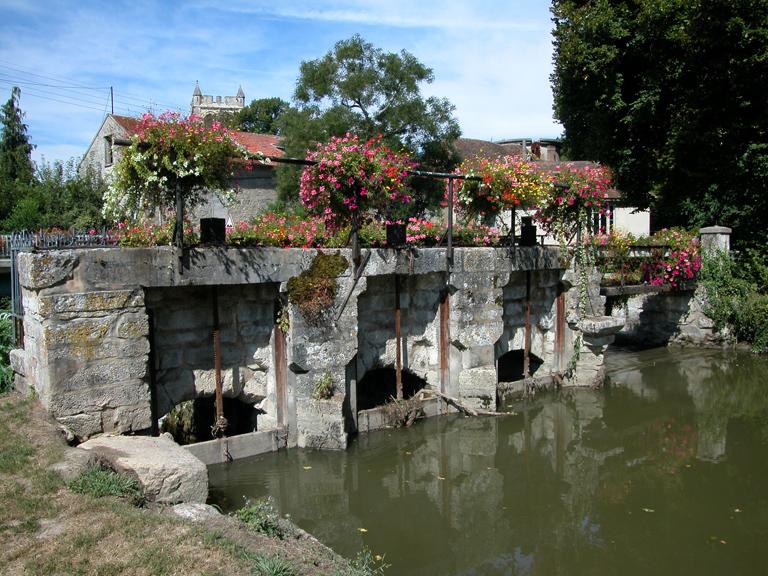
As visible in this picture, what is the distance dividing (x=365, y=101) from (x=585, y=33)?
1317 cm

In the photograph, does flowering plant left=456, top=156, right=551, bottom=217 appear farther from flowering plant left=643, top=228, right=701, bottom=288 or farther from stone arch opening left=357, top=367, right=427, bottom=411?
flowering plant left=643, top=228, right=701, bottom=288

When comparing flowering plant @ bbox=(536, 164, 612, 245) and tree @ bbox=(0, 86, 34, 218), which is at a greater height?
tree @ bbox=(0, 86, 34, 218)

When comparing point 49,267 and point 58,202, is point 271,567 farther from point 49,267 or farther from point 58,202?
point 58,202

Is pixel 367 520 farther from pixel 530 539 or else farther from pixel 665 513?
pixel 665 513

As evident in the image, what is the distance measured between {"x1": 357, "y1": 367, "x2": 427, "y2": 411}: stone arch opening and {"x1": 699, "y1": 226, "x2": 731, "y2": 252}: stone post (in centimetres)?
869

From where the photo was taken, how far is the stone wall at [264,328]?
5.97 meters

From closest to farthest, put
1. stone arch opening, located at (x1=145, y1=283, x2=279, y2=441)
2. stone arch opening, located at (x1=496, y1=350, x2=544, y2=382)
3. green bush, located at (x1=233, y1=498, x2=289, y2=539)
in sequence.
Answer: green bush, located at (x1=233, y1=498, x2=289, y2=539), stone arch opening, located at (x1=145, y1=283, x2=279, y2=441), stone arch opening, located at (x1=496, y1=350, x2=544, y2=382)

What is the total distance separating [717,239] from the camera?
48.9ft

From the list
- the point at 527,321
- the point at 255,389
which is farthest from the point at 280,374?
the point at 527,321

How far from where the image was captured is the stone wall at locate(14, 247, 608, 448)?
597 centimetres

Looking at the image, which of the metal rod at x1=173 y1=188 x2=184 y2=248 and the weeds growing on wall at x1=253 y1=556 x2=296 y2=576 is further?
the metal rod at x1=173 y1=188 x2=184 y2=248

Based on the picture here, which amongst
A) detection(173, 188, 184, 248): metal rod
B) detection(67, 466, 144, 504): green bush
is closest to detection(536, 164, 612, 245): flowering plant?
detection(173, 188, 184, 248): metal rod

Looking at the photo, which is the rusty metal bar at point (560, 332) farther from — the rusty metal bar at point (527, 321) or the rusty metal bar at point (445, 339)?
the rusty metal bar at point (445, 339)

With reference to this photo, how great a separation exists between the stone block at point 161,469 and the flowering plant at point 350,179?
3509 mm
